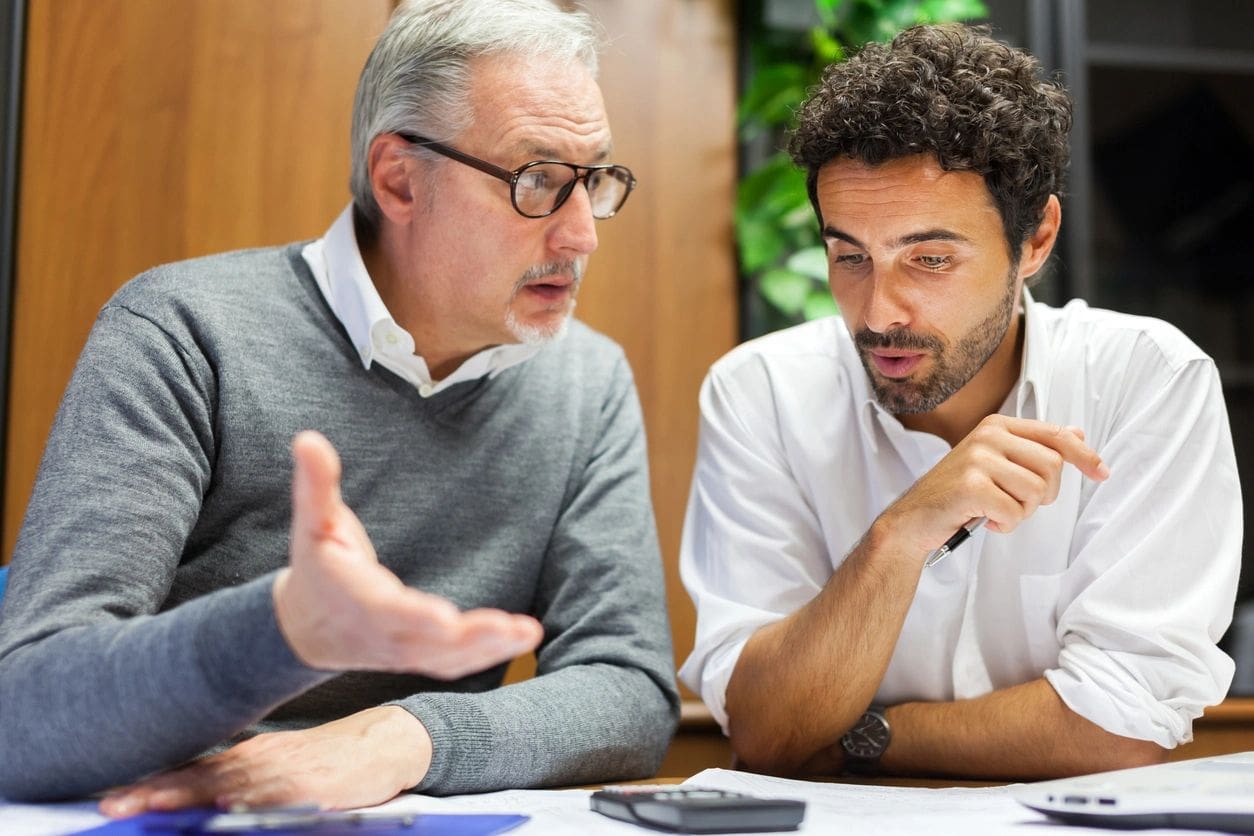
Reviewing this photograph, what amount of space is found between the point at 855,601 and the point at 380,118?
932 mm

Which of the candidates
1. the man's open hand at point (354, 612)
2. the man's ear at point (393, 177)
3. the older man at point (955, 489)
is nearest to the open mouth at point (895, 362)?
the older man at point (955, 489)

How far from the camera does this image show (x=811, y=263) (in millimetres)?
2578

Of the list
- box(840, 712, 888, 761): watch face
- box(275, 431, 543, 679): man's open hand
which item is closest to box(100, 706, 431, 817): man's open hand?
box(275, 431, 543, 679): man's open hand

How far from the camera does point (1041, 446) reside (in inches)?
51.3

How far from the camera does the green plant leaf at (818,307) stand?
256 centimetres

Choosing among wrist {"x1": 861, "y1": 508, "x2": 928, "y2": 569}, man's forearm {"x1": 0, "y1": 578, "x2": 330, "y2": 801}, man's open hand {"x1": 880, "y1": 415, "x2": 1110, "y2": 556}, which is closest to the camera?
man's forearm {"x1": 0, "y1": 578, "x2": 330, "y2": 801}

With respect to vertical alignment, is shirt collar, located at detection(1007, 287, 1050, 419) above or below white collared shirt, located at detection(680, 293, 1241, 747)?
above

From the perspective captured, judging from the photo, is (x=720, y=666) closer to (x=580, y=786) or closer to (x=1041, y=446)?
(x=580, y=786)

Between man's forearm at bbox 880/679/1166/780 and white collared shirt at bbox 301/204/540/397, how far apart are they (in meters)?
0.72

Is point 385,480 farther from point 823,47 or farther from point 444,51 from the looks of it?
point 823,47

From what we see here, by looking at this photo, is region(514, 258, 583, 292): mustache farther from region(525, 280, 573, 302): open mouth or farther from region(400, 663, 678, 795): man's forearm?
region(400, 663, 678, 795): man's forearm

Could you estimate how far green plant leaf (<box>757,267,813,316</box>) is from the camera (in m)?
2.57

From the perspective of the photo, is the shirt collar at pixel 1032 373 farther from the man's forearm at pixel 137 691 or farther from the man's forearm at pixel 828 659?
the man's forearm at pixel 137 691

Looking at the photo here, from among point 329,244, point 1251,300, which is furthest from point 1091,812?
point 1251,300
